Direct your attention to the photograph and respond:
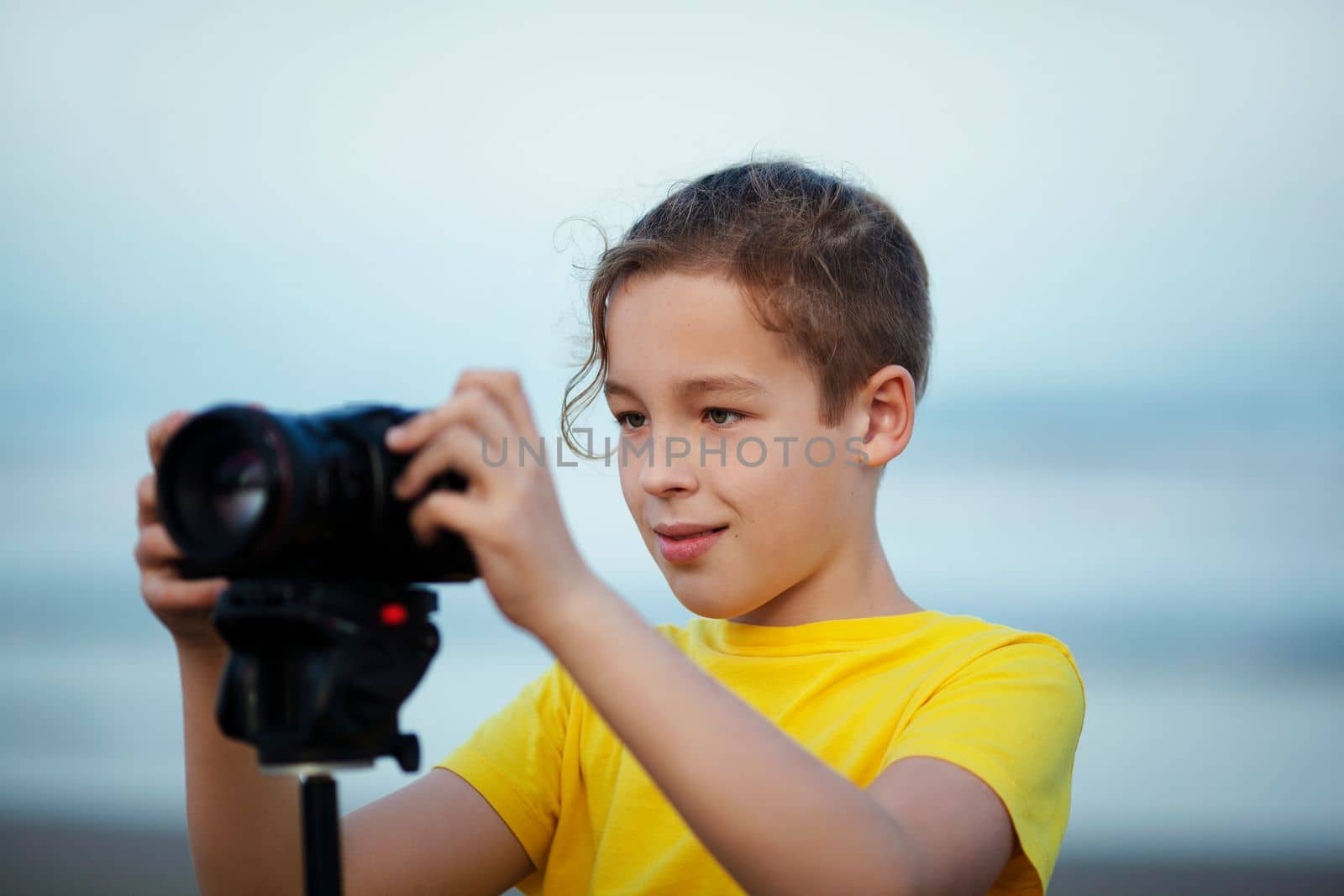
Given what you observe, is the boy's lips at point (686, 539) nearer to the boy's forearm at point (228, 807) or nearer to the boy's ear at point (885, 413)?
the boy's ear at point (885, 413)

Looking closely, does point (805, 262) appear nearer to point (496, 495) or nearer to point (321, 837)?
point (496, 495)

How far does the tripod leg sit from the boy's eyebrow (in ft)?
1.50

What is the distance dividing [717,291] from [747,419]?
0.11 metres

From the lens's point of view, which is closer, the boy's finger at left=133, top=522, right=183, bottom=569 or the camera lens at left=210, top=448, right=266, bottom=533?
the camera lens at left=210, top=448, right=266, bottom=533

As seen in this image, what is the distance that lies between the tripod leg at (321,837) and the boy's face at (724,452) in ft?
1.38

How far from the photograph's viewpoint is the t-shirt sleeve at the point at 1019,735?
85 cm

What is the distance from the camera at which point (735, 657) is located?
1119mm

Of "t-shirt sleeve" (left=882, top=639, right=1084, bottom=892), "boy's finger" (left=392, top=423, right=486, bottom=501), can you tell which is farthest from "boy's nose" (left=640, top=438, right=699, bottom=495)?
"boy's finger" (left=392, top=423, right=486, bottom=501)

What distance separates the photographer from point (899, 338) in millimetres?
1169

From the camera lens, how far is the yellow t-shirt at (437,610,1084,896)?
888 millimetres

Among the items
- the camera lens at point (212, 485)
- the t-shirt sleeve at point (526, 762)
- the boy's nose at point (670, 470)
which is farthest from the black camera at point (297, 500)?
the t-shirt sleeve at point (526, 762)

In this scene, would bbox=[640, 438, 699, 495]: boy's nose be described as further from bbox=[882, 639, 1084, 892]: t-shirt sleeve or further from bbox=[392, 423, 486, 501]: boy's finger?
bbox=[392, 423, 486, 501]: boy's finger

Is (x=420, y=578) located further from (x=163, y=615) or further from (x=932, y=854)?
(x=932, y=854)

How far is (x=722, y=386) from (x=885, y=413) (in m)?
0.20
